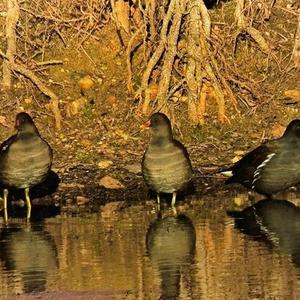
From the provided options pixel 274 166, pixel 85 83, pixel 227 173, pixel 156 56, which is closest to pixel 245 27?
pixel 156 56

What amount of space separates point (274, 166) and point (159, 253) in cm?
348

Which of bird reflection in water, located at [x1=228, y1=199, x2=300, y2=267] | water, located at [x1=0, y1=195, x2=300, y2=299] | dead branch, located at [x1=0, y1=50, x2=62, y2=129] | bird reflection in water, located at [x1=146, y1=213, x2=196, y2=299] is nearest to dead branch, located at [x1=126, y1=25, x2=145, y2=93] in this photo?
dead branch, located at [x1=0, y1=50, x2=62, y2=129]

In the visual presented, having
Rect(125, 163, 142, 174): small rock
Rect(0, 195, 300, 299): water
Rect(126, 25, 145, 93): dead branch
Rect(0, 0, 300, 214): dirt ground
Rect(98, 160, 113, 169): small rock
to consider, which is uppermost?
Rect(126, 25, 145, 93): dead branch

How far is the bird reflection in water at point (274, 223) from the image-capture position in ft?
37.0

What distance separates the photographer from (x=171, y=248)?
11.3 metres

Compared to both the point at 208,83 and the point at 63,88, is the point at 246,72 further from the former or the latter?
the point at 63,88

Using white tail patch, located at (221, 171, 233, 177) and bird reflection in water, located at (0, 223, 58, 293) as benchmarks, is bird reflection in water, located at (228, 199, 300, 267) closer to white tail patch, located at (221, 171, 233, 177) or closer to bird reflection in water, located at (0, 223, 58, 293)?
white tail patch, located at (221, 171, 233, 177)

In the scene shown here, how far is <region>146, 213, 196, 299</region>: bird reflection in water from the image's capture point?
977 cm

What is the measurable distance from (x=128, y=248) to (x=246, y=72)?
333 inches

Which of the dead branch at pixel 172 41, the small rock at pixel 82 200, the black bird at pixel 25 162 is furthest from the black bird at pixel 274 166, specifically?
the dead branch at pixel 172 41

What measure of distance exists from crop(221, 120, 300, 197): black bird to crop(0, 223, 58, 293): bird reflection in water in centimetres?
281

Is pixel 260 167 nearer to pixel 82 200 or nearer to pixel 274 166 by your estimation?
pixel 274 166

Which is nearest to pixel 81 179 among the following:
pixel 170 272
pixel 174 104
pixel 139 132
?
pixel 139 132

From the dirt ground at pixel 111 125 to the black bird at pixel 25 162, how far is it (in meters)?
0.57
